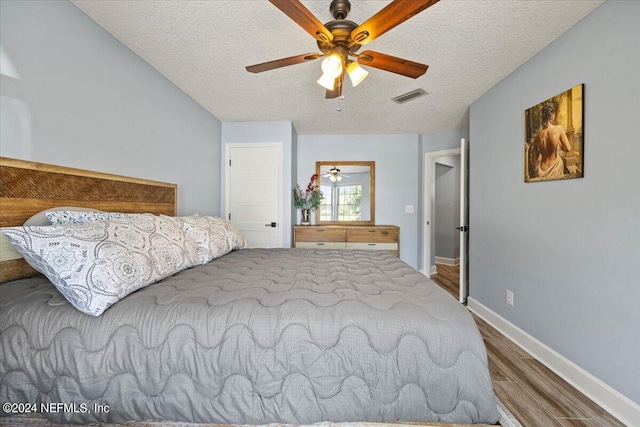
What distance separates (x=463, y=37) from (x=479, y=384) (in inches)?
83.3

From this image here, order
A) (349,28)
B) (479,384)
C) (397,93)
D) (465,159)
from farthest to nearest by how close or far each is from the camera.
Result: (465,159) < (397,93) < (349,28) < (479,384)

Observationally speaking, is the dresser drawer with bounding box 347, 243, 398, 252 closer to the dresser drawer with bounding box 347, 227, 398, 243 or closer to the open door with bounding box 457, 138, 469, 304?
→ the dresser drawer with bounding box 347, 227, 398, 243

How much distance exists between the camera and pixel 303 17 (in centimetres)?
122

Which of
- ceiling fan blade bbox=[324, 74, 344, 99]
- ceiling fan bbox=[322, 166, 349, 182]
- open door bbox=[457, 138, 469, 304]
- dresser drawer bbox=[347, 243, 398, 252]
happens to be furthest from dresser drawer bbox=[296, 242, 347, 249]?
ceiling fan blade bbox=[324, 74, 344, 99]

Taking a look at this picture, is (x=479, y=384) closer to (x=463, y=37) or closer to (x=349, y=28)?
(x=349, y=28)

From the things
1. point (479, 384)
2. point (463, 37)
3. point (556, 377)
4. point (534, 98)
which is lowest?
point (556, 377)

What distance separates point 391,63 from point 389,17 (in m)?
0.34

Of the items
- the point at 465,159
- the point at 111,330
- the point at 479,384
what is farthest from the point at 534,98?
the point at 111,330

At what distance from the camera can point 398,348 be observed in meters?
0.91

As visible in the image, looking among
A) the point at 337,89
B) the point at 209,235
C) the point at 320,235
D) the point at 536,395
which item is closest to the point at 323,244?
the point at 320,235

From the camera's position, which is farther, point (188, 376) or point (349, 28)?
point (349, 28)

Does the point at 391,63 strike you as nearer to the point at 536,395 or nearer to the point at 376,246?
the point at 536,395

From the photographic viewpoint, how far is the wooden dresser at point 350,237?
11.9ft

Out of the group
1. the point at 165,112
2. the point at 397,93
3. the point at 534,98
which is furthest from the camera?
the point at 397,93
